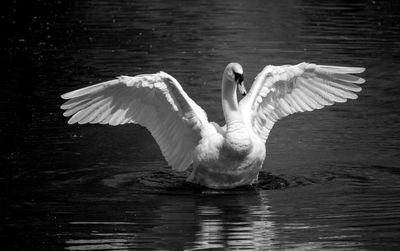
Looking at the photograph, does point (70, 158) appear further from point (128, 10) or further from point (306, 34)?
point (128, 10)

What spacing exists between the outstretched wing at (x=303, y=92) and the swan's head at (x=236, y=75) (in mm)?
954

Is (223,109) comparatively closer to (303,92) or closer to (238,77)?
(238,77)

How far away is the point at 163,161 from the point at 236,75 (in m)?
2.46

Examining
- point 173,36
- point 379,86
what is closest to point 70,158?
point 379,86

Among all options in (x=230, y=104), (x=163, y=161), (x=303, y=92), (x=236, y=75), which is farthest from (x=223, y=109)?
(x=163, y=161)

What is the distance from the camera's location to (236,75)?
13.4 meters

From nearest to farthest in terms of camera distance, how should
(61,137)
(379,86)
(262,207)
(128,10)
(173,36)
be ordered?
(262,207)
(61,137)
(379,86)
(173,36)
(128,10)

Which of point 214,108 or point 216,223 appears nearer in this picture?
point 216,223

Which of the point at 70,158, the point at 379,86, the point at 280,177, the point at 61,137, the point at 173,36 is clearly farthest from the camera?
the point at 173,36

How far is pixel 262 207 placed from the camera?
41.6 ft

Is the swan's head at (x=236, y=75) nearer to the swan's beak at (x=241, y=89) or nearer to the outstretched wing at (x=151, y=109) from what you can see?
the swan's beak at (x=241, y=89)

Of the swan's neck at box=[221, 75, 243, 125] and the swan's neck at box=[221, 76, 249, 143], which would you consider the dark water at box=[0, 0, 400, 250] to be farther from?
the swan's neck at box=[221, 75, 243, 125]

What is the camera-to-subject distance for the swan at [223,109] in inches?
533

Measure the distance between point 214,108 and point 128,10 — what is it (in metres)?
13.1
